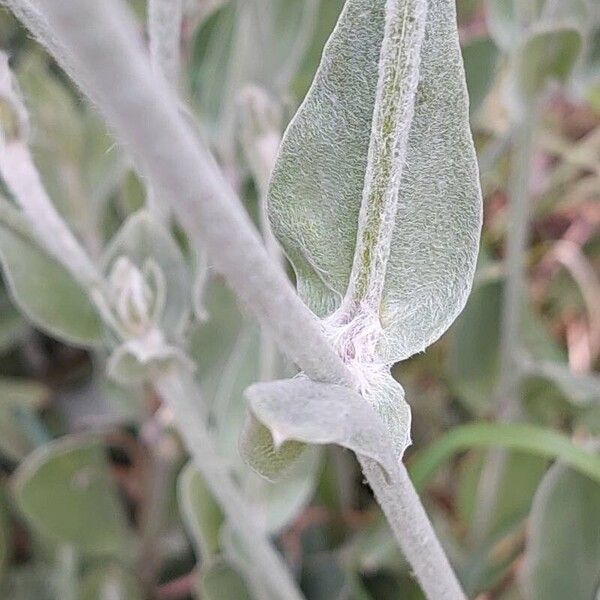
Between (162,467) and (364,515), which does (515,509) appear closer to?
(364,515)

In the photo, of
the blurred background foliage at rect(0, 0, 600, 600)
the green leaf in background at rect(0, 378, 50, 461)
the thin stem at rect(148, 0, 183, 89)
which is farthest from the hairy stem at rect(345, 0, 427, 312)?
the green leaf in background at rect(0, 378, 50, 461)

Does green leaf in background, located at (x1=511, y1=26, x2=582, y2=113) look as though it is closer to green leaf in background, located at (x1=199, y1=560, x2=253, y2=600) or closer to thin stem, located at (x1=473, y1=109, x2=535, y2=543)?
thin stem, located at (x1=473, y1=109, x2=535, y2=543)

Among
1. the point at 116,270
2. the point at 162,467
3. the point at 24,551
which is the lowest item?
the point at 24,551

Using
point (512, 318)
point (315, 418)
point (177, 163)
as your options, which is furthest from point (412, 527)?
point (512, 318)

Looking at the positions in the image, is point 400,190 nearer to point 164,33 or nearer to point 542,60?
point 164,33

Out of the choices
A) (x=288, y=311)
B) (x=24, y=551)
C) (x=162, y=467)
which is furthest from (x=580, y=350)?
(x=288, y=311)

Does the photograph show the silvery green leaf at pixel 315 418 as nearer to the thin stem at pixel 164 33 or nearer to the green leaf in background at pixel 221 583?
the thin stem at pixel 164 33
